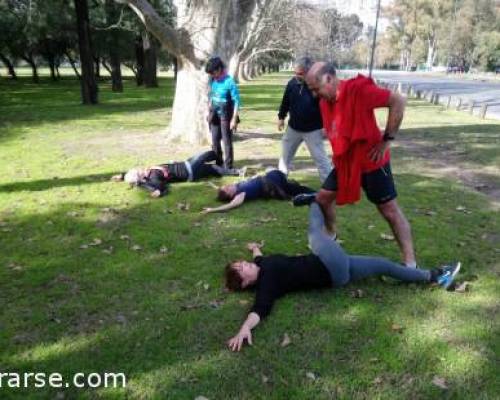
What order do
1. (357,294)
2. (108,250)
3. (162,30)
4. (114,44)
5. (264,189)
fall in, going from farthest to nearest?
1. (114,44)
2. (162,30)
3. (264,189)
4. (108,250)
5. (357,294)

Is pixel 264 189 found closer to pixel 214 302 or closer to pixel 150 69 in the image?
pixel 214 302

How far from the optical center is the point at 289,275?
14.7 ft

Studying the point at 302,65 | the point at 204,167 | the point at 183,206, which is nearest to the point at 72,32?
the point at 204,167

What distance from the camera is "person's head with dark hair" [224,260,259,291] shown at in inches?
179

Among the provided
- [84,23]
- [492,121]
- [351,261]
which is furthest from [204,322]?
[84,23]

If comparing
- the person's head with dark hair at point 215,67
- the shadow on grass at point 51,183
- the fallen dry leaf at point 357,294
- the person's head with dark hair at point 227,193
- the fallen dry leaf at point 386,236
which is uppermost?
the person's head with dark hair at point 215,67

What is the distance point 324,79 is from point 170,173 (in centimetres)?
425

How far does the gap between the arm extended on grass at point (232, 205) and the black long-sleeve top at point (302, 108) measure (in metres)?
1.29

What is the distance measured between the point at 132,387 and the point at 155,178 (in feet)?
15.6

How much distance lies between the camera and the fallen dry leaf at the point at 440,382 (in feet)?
11.3

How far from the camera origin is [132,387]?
3.43m

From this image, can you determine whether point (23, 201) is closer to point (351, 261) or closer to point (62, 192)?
point (62, 192)

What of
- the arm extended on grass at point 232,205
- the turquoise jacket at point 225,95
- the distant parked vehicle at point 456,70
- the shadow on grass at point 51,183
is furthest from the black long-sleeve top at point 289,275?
the distant parked vehicle at point 456,70

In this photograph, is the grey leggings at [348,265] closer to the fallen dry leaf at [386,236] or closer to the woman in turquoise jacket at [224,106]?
the fallen dry leaf at [386,236]
